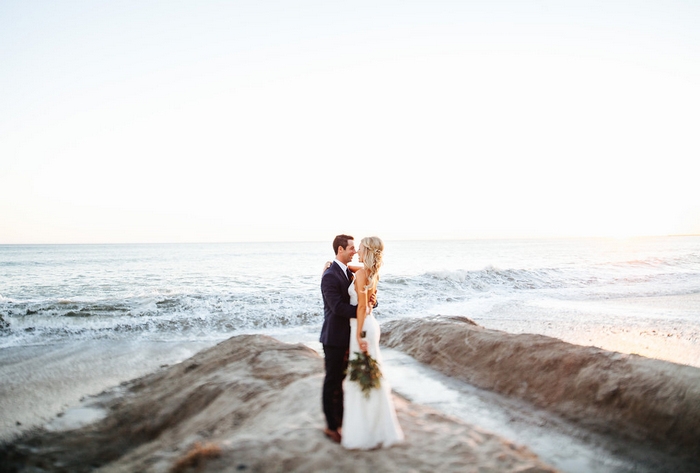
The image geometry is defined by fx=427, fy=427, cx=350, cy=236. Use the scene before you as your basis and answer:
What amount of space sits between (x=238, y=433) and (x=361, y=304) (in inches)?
83.1

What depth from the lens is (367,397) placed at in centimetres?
395

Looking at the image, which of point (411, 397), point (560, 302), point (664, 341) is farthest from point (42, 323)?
point (560, 302)

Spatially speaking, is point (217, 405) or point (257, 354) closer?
point (217, 405)

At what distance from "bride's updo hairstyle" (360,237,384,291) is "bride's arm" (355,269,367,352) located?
0.16 feet

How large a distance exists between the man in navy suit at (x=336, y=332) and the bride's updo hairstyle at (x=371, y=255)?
12.5 inches

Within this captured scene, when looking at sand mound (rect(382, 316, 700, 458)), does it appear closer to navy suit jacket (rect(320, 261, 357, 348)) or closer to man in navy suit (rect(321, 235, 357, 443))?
man in navy suit (rect(321, 235, 357, 443))

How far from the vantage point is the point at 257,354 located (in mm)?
7629

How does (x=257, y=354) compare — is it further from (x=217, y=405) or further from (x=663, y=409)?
(x=663, y=409)

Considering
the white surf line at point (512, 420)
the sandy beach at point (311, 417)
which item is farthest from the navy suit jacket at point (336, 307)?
the white surf line at point (512, 420)

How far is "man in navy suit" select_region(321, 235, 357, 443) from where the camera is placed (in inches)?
166

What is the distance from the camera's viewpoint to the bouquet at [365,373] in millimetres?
3957

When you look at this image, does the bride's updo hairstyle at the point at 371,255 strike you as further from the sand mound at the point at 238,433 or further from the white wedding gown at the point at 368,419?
the sand mound at the point at 238,433

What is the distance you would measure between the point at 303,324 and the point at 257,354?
6.84 metres

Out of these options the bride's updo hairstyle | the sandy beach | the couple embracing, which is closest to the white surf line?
the sandy beach
